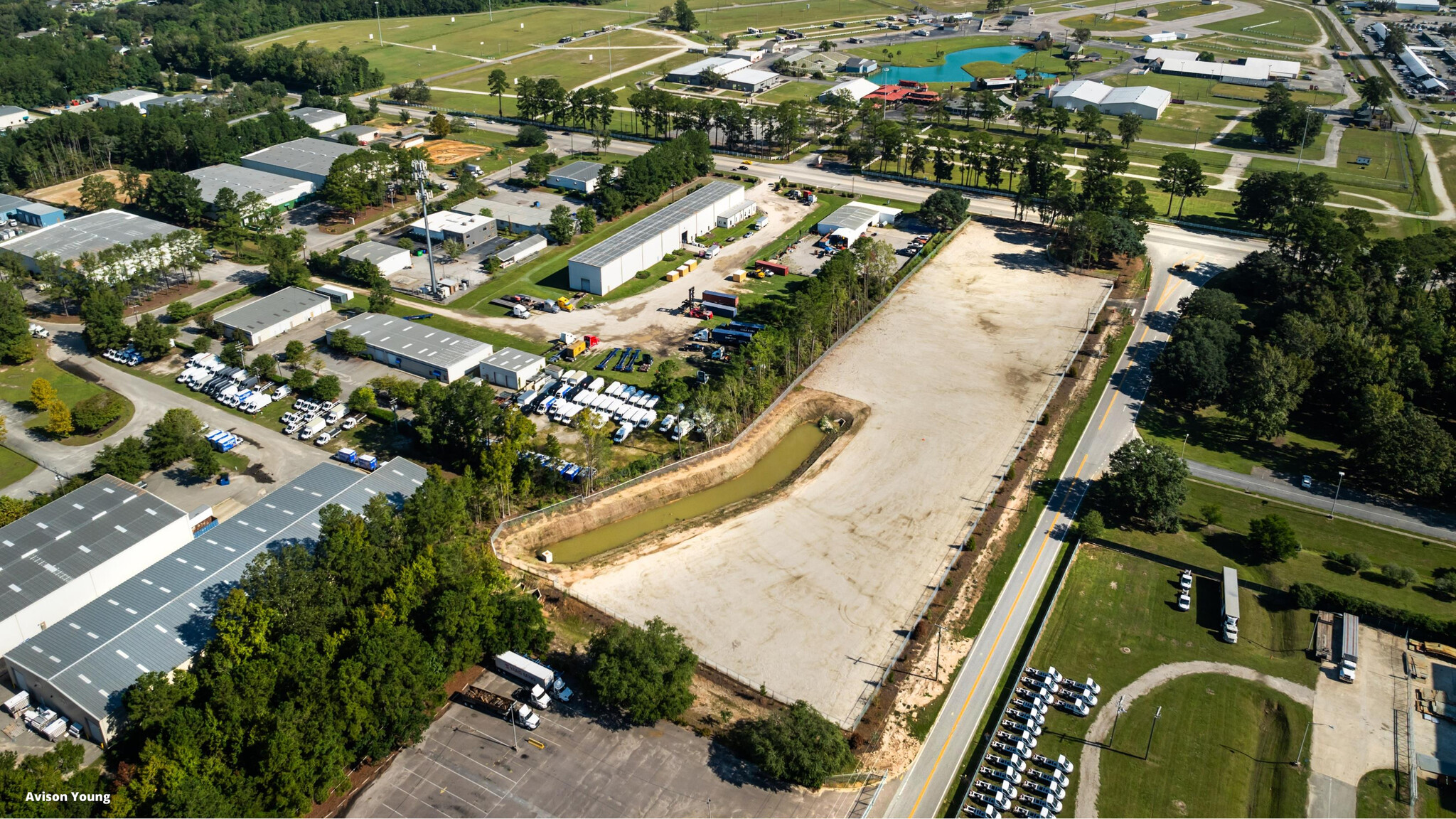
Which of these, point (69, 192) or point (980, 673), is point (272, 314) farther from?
point (980, 673)

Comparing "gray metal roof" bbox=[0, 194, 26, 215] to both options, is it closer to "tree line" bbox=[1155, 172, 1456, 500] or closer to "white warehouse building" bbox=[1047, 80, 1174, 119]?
"tree line" bbox=[1155, 172, 1456, 500]

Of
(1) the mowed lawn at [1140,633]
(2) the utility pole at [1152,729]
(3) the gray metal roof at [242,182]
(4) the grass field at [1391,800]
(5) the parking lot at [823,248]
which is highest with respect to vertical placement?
(3) the gray metal roof at [242,182]

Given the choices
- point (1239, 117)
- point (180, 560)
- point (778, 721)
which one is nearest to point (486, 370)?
point (180, 560)

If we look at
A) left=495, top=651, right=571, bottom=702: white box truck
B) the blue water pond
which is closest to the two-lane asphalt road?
left=495, top=651, right=571, bottom=702: white box truck

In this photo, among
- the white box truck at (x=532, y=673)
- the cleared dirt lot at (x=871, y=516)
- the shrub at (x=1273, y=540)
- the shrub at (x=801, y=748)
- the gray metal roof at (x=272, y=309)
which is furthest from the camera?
the gray metal roof at (x=272, y=309)

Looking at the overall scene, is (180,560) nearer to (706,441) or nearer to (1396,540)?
(706,441)

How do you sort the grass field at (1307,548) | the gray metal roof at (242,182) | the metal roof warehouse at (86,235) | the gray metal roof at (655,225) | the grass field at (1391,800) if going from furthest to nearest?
the gray metal roof at (242,182) < the metal roof warehouse at (86,235) < the gray metal roof at (655,225) < the grass field at (1307,548) < the grass field at (1391,800)

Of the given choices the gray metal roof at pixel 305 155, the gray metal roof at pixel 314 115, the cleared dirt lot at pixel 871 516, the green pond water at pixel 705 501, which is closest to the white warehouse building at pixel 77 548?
the green pond water at pixel 705 501

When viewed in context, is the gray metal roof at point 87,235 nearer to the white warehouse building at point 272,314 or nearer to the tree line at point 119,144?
the white warehouse building at point 272,314
